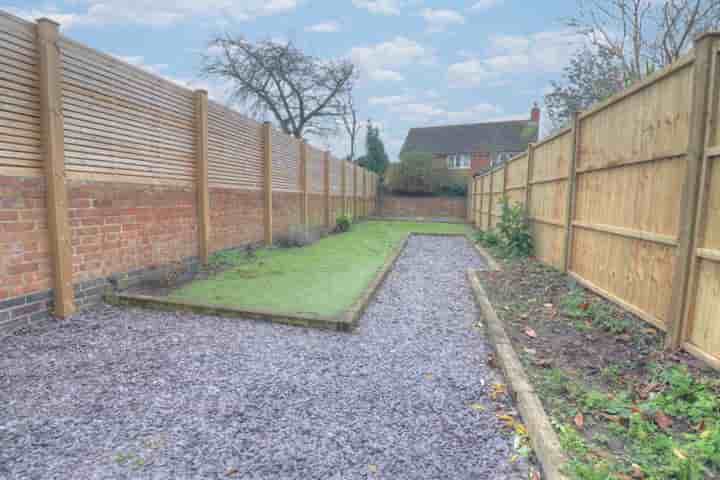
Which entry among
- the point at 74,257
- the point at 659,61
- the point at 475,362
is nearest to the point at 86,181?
the point at 74,257

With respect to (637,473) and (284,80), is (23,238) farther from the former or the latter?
(284,80)

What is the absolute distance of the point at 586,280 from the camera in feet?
14.6

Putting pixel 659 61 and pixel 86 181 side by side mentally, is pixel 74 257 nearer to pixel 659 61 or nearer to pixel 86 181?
pixel 86 181

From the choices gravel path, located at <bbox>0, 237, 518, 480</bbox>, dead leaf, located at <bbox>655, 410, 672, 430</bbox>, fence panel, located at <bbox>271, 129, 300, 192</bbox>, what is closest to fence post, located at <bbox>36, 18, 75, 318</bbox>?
gravel path, located at <bbox>0, 237, 518, 480</bbox>

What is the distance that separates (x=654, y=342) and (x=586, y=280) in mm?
1639

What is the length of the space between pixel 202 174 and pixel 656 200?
18.4 feet

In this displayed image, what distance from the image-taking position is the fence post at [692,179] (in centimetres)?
252

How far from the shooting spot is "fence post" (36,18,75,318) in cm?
338

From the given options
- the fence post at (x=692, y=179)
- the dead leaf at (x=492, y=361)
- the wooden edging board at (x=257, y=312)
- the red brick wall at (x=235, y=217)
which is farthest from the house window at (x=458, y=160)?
the dead leaf at (x=492, y=361)

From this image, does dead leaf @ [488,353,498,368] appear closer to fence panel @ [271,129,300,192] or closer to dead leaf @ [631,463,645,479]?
dead leaf @ [631,463,645,479]

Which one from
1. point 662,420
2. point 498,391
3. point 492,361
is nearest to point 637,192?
point 492,361

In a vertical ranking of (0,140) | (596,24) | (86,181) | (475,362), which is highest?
(596,24)

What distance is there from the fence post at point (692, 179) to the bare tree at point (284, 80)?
22.7 metres

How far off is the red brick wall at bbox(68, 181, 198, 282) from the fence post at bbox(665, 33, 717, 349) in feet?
17.1
